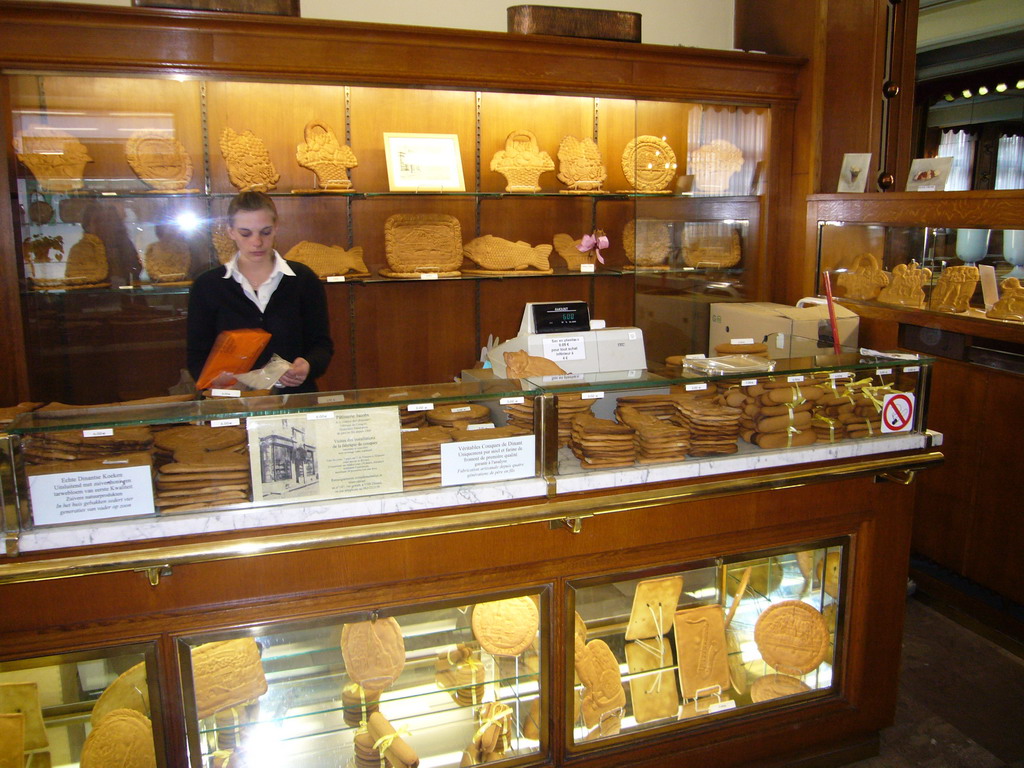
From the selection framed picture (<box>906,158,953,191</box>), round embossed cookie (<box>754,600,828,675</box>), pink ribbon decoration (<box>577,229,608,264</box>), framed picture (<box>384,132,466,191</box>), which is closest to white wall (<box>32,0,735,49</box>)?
framed picture (<box>384,132,466,191</box>)

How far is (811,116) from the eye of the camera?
13.1 ft

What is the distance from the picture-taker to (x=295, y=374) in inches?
97.3

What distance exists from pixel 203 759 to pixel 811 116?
3731 mm

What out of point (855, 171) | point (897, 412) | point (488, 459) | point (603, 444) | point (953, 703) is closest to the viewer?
point (488, 459)

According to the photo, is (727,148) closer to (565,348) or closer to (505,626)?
(565,348)

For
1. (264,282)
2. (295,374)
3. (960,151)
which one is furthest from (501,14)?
(960,151)

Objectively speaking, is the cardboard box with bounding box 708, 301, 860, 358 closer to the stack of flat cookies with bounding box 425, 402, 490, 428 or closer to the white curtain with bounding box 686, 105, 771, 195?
the white curtain with bounding box 686, 105, 771, 195

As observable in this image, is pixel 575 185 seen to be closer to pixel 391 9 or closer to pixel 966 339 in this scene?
pixel 391 9

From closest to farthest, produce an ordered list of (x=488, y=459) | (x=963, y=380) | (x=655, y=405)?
(x=488, y=459), (x=655, y=405), (x=963, y=380)

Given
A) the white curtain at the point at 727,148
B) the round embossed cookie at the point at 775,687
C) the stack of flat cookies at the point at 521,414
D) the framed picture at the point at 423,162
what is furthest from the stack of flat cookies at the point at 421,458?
the white curtain at the point at 727,148

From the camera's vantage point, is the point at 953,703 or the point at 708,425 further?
the point at 953,703

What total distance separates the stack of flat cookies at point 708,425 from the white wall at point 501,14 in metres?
2.47

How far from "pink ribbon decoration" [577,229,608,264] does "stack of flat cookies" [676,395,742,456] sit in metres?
1.98

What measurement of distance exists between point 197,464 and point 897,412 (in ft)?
5.79
